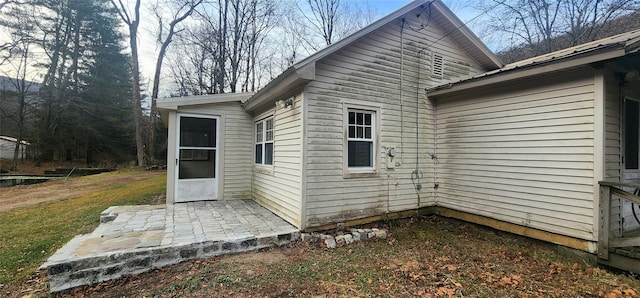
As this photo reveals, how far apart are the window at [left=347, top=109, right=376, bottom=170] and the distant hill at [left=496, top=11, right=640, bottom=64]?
10.1m

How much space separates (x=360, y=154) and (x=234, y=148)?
371 cm

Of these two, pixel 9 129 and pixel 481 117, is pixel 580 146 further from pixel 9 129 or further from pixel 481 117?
pixel 9 129

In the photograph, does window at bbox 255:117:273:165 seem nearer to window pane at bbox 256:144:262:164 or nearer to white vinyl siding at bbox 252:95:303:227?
window pane at bbox 256:144:262:164

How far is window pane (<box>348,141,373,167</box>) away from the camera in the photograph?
5211 millimetres

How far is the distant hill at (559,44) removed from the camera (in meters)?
9.73

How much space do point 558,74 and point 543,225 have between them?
2.40 meters

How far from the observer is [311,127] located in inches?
186

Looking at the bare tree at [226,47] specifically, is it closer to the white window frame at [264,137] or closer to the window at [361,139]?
the white window frame at [264,137]

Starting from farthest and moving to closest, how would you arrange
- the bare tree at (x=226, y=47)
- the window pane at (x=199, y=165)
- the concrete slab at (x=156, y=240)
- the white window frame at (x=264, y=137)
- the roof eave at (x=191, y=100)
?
1. the bare tree at (x=226, y=47)
2. the window pane at (x=199, y=165)
3. the roof eave at (x=191, y=100)
4. the white window frame at (x=264, y=137)
5. the concrete slab at (x=156, y=240)

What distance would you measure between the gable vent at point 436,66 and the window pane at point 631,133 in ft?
10.3

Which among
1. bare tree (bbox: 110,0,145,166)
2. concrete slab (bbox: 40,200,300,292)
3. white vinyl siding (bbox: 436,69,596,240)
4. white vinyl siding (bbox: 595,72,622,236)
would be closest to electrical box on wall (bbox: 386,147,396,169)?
white vinyl siding (bbox: 436,69,596,240)

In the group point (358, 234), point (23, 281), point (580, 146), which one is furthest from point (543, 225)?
point (23, 281)

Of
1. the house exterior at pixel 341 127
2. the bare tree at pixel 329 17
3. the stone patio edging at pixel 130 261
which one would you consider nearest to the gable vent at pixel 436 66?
the house exterior at pixel 341 127

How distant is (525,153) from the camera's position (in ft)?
15.1
